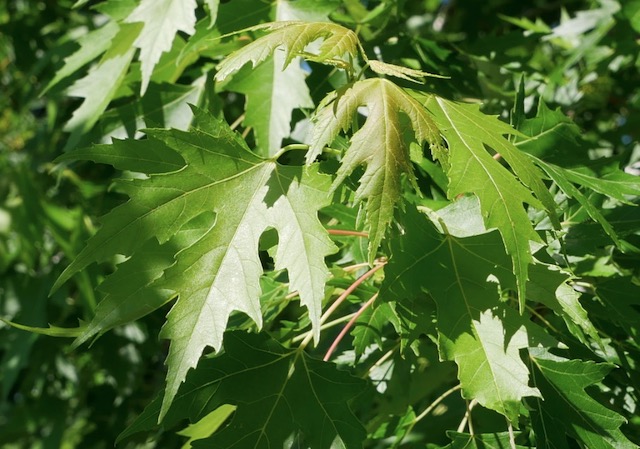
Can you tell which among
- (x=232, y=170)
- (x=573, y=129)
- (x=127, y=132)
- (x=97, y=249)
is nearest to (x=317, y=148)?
(x=232, y=170)

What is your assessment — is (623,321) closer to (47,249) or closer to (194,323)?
(194,323)

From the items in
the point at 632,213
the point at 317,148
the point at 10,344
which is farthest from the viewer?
the point at 10,344

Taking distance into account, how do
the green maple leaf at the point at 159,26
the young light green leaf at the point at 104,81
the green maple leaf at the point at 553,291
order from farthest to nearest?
the young light green leaf at the point at 104,81 < the green maple leaf at the point at 159,26 < the green maple leaf at the point at 553,291

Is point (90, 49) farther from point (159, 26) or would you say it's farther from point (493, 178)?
point (493, 178)

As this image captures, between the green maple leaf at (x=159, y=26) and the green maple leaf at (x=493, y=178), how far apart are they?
47 centimetres

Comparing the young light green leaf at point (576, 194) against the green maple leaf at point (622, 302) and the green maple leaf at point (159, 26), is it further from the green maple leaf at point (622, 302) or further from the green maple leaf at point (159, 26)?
the green maple leaf at point (159, 26)

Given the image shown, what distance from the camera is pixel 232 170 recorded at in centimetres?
92

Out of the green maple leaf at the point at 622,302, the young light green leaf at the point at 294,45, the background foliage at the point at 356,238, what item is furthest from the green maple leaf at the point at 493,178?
the green maple leaf at the point at 622,302

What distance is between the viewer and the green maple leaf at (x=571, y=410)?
89cm

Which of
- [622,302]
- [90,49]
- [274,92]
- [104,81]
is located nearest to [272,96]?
[274,92]

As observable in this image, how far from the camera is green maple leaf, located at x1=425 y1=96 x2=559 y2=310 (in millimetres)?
795

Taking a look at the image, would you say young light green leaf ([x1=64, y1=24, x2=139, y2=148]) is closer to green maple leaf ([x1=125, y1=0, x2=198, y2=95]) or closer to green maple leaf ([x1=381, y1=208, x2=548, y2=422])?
green maple leaf ([x1=125, y1=0, x2=198, y2=95])

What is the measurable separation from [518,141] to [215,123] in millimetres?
439

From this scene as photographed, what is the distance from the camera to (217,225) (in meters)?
0.88
